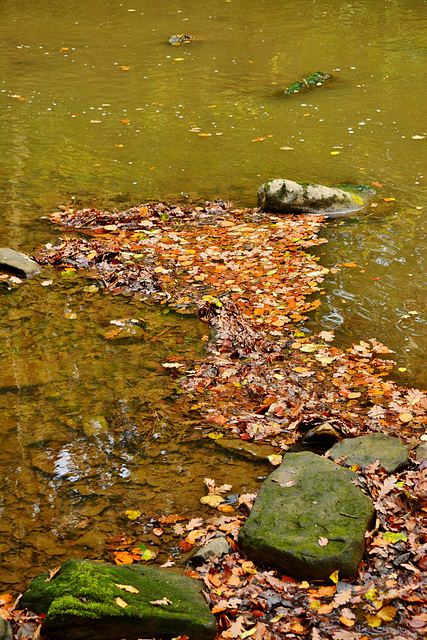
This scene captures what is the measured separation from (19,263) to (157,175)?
3.42 meters

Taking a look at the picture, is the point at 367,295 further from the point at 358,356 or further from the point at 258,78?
the point at 258,78

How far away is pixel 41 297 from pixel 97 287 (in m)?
0.62

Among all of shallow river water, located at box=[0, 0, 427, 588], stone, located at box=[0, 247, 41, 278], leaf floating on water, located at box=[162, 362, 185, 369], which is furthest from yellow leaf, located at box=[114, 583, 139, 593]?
stone, located at box=[0, 247, 41, 278]

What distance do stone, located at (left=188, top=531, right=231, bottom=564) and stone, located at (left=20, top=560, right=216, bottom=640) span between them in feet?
1.08

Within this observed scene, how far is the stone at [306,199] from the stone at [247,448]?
460 cm

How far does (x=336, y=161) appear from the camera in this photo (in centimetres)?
957

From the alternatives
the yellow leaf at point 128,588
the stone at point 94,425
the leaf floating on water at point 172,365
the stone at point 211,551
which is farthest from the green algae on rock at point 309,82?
the yellow leaf at point 128,588

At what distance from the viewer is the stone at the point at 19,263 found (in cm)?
658

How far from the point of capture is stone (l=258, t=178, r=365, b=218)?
26.2 ft

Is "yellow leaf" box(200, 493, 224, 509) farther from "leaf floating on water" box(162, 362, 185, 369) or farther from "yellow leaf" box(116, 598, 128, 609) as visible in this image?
"leaf floating on water" box(162, 362, 185, 369)

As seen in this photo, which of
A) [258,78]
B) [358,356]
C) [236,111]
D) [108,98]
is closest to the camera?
[358,356]

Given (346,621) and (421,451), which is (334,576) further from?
(421,451)

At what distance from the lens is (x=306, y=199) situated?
805cm

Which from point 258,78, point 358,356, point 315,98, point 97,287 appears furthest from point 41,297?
point 258,78
